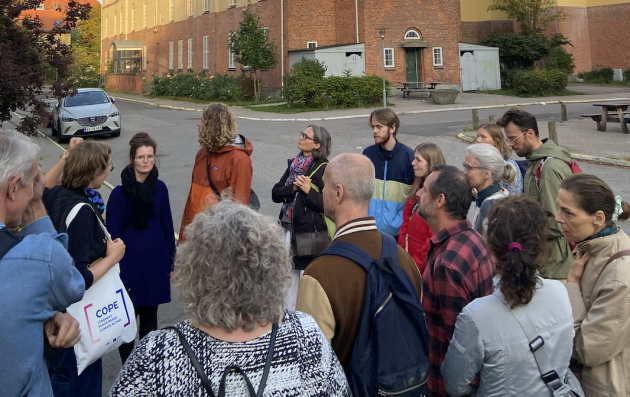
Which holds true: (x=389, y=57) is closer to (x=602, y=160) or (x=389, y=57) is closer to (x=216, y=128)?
(x=602, y=160)

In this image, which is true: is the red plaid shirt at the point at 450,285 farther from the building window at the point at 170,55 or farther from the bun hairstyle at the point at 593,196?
the building window at the point at 170,55

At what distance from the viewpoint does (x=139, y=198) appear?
187 inches

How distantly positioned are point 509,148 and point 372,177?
3052 mm

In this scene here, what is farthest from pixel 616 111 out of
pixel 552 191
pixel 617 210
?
pixel 617 210

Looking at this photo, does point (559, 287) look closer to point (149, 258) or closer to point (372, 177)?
point (372, 177)

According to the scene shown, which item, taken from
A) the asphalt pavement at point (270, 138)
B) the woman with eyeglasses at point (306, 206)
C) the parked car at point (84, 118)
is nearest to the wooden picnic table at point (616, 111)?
the asphalt pavement at point (270, 138)

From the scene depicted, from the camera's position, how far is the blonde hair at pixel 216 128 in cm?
495

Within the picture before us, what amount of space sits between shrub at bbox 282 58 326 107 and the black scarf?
2646 centimetres

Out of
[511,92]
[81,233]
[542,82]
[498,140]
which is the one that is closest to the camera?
[81,233]

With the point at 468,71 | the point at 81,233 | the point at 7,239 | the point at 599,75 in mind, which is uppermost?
the point at 468,71

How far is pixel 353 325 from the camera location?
2.64 m

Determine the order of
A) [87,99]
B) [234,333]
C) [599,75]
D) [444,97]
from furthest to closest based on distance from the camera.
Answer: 1. [599,75]
2. [444,97]
3. [87,99]
4. [234,333]

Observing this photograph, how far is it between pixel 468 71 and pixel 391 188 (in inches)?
1458

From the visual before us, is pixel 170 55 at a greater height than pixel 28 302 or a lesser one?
greater
